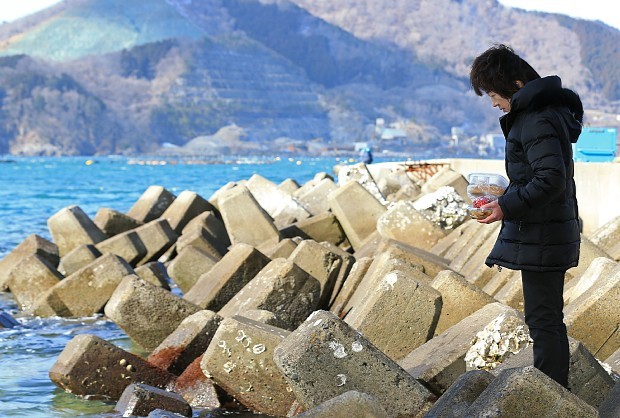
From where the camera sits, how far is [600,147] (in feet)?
52.8

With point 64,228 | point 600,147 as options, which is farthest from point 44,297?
point 600,147

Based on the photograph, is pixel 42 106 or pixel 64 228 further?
pixel 42 106

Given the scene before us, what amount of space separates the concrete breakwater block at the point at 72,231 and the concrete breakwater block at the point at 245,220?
1.91 metres

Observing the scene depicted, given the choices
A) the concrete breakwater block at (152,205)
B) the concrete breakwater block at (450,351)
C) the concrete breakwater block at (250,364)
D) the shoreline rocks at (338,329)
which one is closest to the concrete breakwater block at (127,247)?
the shoreline rocks at (338,329)

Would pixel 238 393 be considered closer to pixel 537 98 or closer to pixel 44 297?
pixel 537 98

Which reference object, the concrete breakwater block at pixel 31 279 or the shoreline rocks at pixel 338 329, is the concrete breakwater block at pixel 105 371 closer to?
the shoreline rocks at pixel 338 329

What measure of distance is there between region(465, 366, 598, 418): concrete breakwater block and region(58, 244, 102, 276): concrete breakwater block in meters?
7.95

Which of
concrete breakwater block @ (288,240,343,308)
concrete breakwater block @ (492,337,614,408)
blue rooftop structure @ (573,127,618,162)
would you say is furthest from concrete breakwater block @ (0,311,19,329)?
blue rooftop structure @ (573,127,618,162)

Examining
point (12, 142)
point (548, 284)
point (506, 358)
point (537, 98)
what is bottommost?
point (12, 142)

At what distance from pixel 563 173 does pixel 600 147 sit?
12995 mm

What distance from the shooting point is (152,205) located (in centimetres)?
1495

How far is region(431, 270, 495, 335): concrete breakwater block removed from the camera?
5619 millimetres

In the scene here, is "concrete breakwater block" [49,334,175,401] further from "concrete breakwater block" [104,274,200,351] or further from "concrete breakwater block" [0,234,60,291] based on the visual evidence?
"concrete breakwater block" [0,234,60,291]

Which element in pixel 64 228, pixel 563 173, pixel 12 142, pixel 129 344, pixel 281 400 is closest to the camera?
pixel 563 173
